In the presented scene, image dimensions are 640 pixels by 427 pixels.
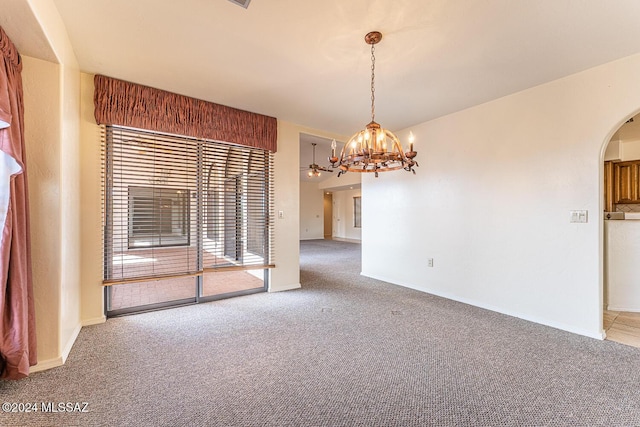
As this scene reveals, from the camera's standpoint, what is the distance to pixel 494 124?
3.31m

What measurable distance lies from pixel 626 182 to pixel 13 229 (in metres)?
8.18

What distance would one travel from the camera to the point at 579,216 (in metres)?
2.66

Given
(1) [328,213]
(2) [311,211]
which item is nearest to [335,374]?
(2) [311,211]

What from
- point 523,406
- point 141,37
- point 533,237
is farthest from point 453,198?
point 141,37

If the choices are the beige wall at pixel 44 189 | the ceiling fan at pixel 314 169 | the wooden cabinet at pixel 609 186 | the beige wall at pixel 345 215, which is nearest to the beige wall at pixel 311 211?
the beige wall at pixel 345 215

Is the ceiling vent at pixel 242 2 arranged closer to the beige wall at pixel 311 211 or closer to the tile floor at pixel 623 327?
the tile floor at pixel 623 327

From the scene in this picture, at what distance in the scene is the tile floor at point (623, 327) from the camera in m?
2.53

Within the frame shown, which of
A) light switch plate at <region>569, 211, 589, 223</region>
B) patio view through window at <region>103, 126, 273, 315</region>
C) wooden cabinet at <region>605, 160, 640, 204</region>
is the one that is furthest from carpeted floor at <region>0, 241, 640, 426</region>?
wooden cabinet at <region>605, 160, 640, 204</region>

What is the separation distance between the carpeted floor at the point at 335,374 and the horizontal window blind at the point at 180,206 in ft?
2.34

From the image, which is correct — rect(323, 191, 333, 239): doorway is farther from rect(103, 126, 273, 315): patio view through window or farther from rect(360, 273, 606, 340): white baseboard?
rect(103, 126, 273, 315): patio view through window

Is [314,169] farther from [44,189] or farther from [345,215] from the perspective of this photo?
[345,215]

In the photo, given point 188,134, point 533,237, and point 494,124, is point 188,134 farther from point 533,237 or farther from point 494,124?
point 533,237

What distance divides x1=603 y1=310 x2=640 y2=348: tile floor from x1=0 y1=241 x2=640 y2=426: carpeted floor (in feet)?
0.81

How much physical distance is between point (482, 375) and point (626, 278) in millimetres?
2805
